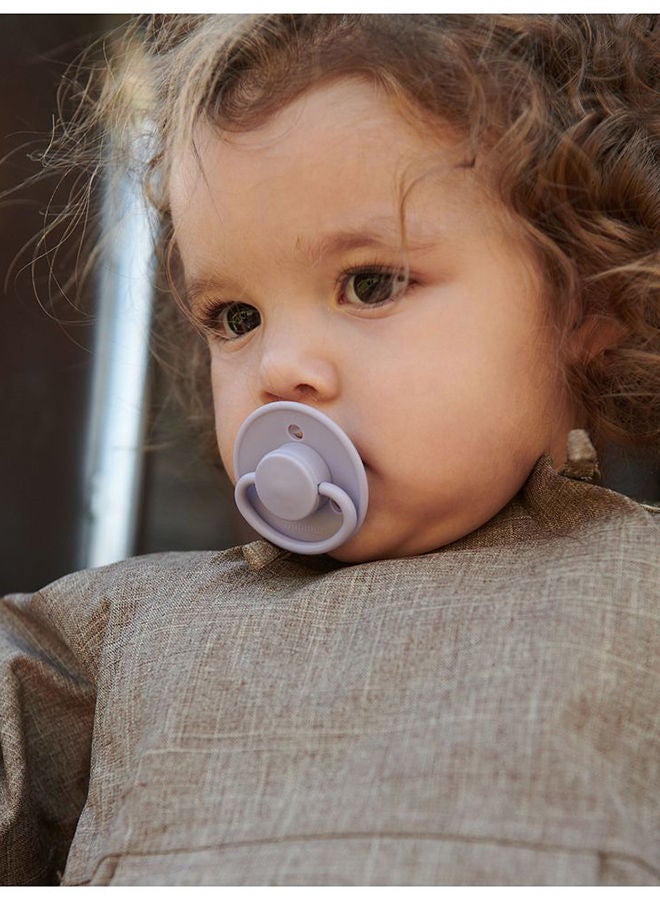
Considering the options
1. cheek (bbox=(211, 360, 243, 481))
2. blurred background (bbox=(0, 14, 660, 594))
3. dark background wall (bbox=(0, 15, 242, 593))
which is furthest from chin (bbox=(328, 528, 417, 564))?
dark background wall (bbox=(0, 15, 242, 593))

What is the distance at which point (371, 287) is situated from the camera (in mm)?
636

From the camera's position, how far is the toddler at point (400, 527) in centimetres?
49

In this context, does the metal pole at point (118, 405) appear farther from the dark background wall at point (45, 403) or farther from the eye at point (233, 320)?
the eye at point (233, 320)

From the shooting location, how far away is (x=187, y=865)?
1.65ft

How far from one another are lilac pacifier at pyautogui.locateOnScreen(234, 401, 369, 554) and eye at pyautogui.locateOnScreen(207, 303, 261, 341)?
0.29ft

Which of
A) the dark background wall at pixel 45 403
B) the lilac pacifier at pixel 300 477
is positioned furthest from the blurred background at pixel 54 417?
the lilac pacifier at pixel 300 477

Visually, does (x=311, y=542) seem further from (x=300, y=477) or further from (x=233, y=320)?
(x=233, y=320)

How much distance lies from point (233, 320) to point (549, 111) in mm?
251

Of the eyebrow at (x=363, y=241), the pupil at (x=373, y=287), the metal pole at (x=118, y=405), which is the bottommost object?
the metal pole at (x=118, y=405)

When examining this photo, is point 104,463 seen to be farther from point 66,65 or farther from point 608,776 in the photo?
point 608,776

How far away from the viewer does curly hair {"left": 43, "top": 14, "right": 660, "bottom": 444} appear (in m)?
0.63

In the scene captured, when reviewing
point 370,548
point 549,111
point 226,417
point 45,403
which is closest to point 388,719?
point 370,548

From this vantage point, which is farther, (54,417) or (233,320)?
(54,417)

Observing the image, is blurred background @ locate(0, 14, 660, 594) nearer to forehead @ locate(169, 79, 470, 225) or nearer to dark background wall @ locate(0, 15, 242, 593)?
dark background wall @ locate(0, 15, 242, 593)
